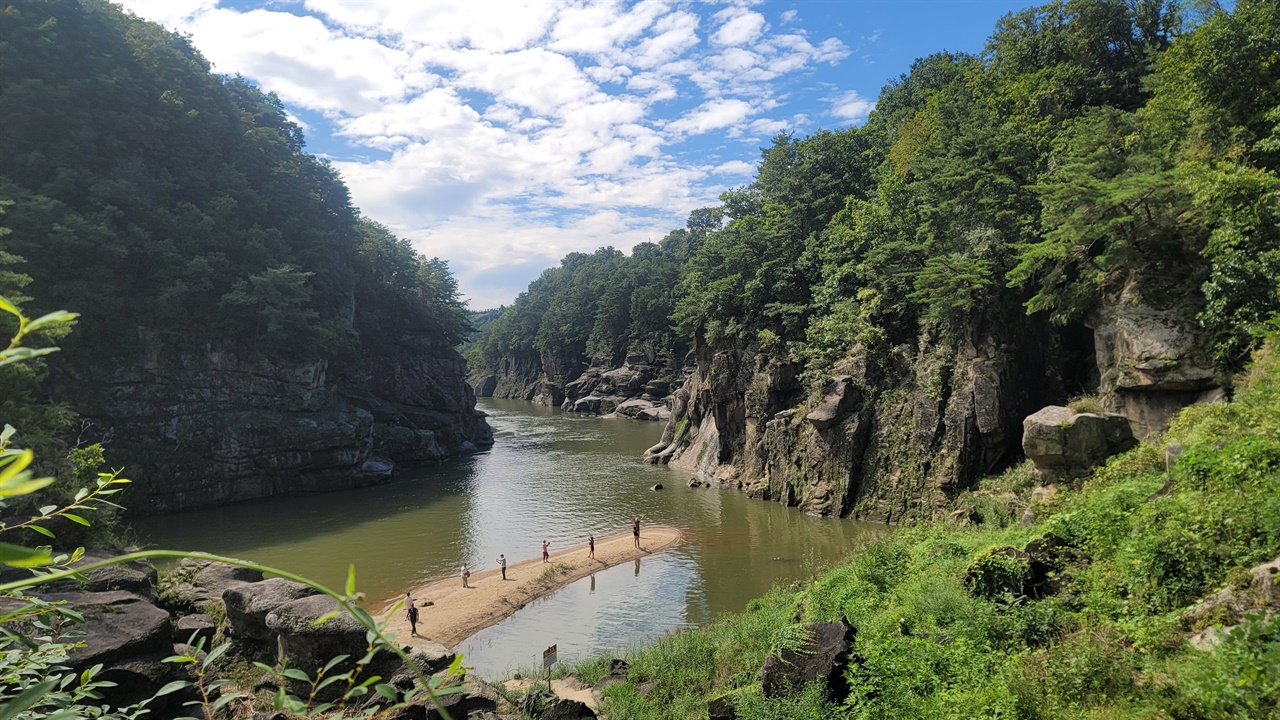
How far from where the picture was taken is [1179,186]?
15539mm

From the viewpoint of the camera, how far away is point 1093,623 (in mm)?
7320

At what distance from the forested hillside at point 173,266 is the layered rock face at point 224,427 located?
76 millimetres

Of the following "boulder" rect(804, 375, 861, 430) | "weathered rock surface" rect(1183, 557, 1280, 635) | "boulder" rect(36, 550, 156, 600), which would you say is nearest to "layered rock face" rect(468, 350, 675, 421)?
"boulder" rect(804, 375, 861, 430)

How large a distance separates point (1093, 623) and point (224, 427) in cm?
3805

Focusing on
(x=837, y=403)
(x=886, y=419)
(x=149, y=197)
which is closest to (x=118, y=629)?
(x=837, y=403)

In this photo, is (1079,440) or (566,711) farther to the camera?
(1079,440)

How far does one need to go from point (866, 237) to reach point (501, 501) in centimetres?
2222

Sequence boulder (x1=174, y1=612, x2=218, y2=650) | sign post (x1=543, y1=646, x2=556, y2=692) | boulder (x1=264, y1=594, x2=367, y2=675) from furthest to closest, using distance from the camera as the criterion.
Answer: sign post (x1=543, y1=646, x2=556, y2=692) < boulder (x1=174, y1=612, x2=218, y2=650) < boulder (x1=264, y1=594, x2=367, y2=675)

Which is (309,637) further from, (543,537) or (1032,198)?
(1032,198)

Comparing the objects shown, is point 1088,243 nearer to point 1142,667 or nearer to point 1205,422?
point 1205,422

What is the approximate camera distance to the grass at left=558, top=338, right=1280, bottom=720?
225 inches

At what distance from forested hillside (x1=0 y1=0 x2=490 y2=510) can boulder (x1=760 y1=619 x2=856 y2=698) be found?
3309 centimetres

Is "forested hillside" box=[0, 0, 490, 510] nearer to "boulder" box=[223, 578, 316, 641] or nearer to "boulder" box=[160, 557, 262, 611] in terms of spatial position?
"boulder" box=[160, 557, 262, 611]

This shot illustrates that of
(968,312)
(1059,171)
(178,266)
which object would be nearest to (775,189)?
(968,312)
